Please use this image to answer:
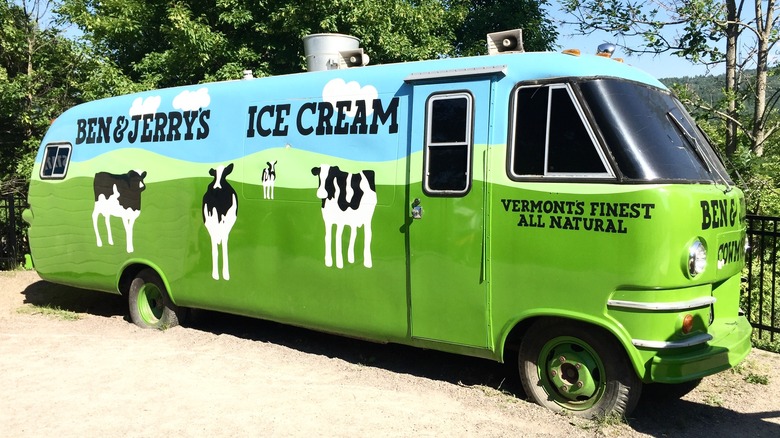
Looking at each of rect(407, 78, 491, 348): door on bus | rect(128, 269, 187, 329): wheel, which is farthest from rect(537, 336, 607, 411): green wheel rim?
rect(128, 269, 187, 329): wheel

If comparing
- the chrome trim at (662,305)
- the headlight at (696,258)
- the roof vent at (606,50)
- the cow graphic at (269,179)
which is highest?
the roof vent at (606,50)

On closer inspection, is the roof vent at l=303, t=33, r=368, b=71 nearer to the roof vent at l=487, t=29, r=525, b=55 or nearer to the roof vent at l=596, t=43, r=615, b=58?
the roof vent at l=487, t=29, r=525, b=55

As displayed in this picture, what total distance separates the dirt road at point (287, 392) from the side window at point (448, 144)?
1.71m

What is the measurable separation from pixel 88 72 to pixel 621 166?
13.5 m

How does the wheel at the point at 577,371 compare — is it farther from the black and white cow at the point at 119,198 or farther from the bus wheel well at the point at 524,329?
the black and white cow at the point at 119,198

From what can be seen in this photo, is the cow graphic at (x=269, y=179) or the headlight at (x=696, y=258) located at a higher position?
the cow graphic at (x=269, y=179)

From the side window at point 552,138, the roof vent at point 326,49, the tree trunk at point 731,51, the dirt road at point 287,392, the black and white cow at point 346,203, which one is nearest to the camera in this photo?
the side window at point 552,138

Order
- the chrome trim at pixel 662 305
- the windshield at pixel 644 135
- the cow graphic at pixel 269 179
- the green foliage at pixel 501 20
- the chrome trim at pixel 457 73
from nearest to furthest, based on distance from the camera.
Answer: the chrome trim at pixel 662 305 < the windshield at pixel 644 135 < the chrome trim at pixel 457 73 < the cow graphic at pixel 269 179 < the green foliage at pixel 501 20

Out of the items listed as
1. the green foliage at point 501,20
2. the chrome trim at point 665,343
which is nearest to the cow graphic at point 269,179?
the chrome trim at point 665,343

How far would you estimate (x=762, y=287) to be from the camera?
6.95m

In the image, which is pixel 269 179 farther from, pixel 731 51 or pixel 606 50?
pixel 731 51

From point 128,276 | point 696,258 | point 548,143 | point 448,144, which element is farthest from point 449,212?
point 128,276

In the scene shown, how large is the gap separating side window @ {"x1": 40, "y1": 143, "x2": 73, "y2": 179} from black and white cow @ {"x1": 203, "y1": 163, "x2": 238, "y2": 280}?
2647 mm

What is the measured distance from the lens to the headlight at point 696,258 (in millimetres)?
4465
